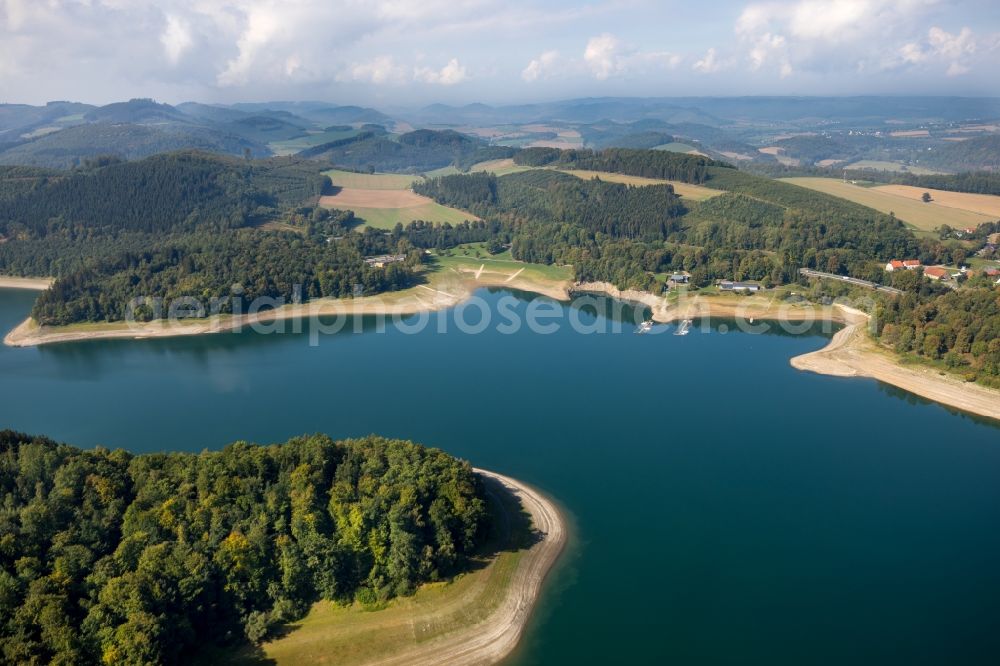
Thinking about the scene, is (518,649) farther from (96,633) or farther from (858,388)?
(858,388)

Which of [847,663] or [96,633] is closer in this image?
[96,633]

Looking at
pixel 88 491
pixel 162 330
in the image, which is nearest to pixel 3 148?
pixel 162 330

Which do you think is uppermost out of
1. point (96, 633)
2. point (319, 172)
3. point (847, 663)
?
point (319, 172)

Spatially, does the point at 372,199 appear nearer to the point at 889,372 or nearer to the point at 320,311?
the point at 320,311

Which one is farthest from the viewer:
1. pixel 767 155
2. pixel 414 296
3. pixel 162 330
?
pixel 767 155

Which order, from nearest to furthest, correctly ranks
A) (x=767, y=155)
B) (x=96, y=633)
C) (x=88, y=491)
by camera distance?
(x=96, y=633) → (x=88, y=491) → (x=767, y=155)

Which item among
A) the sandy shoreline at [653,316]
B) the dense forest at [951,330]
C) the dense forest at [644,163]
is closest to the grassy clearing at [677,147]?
the dense forest at [644,163]

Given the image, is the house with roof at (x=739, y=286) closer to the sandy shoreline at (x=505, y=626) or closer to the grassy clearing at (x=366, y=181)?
the sandy shoreline at (x=505, y=626)
